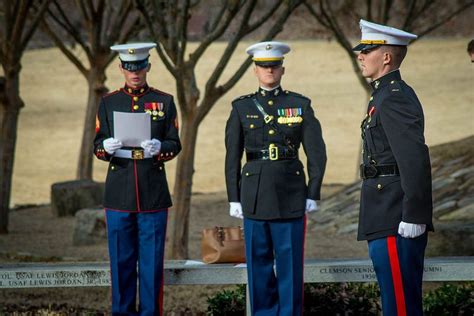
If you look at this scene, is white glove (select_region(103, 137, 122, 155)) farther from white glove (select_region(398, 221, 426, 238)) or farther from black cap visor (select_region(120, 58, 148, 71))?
white glove (select_region(398, 221, 426, 238))

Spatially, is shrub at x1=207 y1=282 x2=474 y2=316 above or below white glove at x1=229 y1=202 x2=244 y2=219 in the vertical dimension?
below

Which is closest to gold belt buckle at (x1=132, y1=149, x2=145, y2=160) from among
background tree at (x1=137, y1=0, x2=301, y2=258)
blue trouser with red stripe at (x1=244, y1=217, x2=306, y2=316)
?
blue trouser with red stripe at (x1=244, y1=217, x2=306, y2=316)

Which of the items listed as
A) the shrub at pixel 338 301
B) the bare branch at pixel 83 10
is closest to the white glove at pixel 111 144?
the shrub at pixel 338 301

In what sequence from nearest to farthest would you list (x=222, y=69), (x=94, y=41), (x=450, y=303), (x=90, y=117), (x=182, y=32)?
1. (x=450, y=303)
2. (x=182, y=32)
3. (x=222, y=69)
4. (x=94, y=41)
5. (x=90, y=117)

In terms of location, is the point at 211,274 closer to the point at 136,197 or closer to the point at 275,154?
the point at 136,197

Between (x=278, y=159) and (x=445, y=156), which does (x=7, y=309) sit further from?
(x=445, y=156)

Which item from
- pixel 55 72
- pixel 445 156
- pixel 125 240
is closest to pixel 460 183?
pixel 445 156

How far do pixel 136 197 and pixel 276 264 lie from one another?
0.99 meters

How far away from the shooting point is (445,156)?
1552cm

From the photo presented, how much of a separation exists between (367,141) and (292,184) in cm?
96

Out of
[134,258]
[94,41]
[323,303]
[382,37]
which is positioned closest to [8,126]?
[94,41]

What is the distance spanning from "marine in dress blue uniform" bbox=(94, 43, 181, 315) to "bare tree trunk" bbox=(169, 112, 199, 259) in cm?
458

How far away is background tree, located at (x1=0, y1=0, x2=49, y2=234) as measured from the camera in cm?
1442

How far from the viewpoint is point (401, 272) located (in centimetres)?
622
